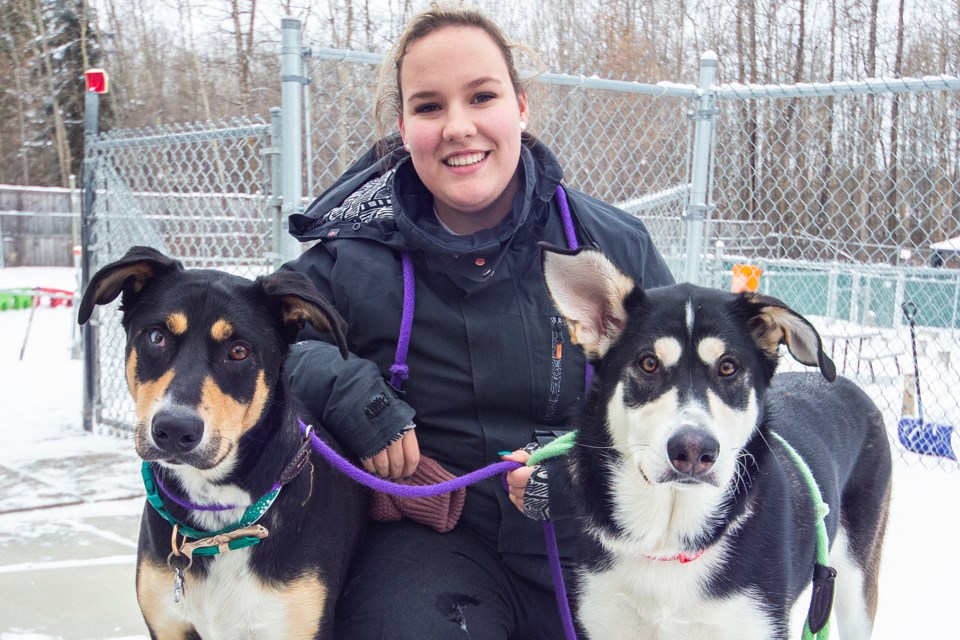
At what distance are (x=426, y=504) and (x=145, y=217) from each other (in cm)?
406

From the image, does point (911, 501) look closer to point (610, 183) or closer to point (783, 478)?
point (610, 183)

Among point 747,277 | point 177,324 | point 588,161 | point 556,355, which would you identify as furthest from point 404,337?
point 747,277

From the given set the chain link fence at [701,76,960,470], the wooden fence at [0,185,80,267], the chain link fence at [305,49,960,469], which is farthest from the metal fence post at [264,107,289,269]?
the wooden fence at [0,185,80,267]

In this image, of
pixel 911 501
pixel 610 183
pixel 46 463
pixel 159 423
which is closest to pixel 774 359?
pixel 159 423

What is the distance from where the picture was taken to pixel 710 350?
6.97 ft

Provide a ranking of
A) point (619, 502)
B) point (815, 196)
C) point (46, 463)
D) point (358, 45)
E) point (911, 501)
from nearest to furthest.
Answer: point (619, 502) → point (911, 501) → point (46, 463) → point (815, 196) → point (358, 45)

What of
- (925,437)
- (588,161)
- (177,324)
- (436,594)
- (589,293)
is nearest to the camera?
(177,324)

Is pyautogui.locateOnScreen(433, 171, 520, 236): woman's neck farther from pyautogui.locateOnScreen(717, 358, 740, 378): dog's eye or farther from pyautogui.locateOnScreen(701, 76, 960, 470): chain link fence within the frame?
pyautogui.locateOnScreen(701, 76, 960, 470): chain link fence

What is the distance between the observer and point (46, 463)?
221 inches

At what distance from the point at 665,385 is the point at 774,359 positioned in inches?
17.2

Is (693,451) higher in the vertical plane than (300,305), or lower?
lower

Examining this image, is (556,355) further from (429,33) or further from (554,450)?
(429,33)

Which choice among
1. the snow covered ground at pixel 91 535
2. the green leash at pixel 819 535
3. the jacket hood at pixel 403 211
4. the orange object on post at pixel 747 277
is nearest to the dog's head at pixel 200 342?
the jacket hood at pixel 403 211

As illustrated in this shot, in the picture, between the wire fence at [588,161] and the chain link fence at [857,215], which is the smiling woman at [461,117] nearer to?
the wire fence at [588,161]
